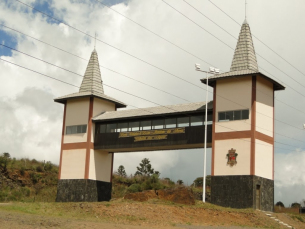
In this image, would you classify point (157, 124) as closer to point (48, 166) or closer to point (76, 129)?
point (76, 129)

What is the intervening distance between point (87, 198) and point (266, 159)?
50.7 ft

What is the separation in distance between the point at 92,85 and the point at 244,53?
1454 centimetres

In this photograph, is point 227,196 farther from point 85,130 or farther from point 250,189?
point 85,130

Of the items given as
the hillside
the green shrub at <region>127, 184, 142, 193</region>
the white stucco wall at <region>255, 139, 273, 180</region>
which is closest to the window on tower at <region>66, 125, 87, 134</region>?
the green shrub at <region>127, 184, 142, 193</region>

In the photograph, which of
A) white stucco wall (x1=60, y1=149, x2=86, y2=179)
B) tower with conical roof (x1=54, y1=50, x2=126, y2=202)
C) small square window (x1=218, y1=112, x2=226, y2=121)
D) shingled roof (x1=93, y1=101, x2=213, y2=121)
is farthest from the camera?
white stucco wall (x1=60, y1=149, x2=86, y2=179)

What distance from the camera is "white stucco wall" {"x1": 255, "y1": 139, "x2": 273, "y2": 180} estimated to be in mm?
35438

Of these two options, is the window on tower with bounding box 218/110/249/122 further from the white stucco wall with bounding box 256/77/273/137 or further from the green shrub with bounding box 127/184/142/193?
→ the green shrub with bounding box 127/184/142/193

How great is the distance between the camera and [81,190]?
42.3m

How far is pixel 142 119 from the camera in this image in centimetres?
4156

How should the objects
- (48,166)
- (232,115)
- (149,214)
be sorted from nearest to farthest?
(149,214) < (232,115) < (48,166)

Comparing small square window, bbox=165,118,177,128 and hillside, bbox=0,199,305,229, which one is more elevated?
small square window, bbox=165,118,177,128

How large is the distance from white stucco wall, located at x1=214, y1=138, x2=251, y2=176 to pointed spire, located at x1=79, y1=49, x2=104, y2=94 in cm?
1384

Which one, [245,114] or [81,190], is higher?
[245,114]

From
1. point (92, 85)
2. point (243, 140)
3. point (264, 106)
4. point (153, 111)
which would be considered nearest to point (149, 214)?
point (243, 140)
